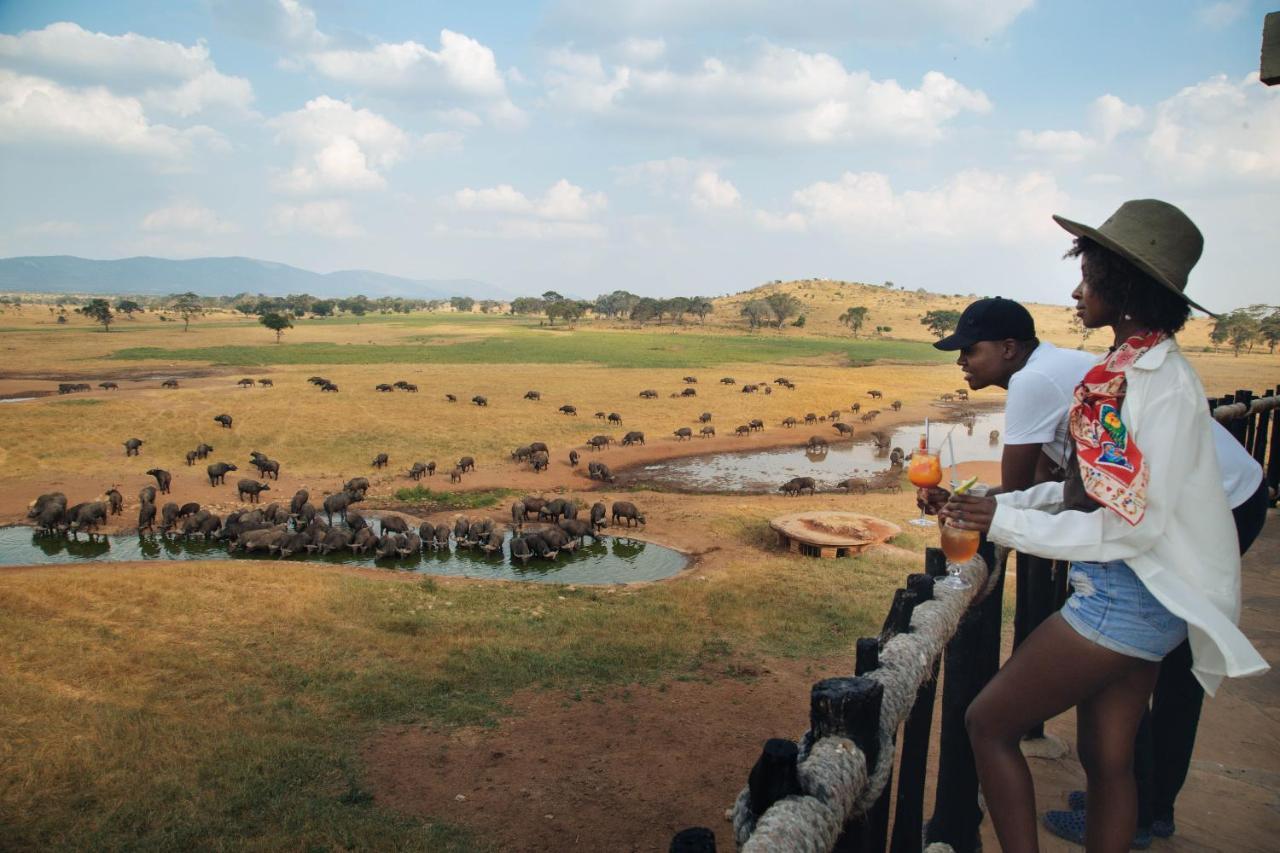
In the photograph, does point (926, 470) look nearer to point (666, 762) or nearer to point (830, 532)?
point (666, 762)

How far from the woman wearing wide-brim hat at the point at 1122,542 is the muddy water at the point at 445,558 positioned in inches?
467

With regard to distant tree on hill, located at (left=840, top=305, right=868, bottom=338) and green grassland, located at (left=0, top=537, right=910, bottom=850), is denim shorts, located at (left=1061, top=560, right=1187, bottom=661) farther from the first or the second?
distant tree on hill, located at (left=840, top=305, right=868, bottom=338)

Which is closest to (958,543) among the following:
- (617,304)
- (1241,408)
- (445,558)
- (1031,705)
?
(1031,705)

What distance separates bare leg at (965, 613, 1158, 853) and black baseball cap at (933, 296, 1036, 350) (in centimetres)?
141

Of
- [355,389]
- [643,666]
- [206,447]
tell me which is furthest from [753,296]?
[643,666]

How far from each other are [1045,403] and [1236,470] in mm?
674

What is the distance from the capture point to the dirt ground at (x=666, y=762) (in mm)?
4047

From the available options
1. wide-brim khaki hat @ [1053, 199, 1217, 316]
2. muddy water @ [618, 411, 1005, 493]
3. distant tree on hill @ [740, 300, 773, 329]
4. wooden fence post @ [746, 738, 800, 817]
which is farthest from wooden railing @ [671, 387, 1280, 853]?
distant tree on hill @ [740, 300, 773, 329]

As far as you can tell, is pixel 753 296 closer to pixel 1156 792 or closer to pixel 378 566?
pixel 378 566

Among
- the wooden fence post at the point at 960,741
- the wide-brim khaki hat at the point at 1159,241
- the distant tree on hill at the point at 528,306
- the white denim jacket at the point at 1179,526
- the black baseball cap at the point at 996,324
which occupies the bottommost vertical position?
the wooden fence post at the point at 960,741

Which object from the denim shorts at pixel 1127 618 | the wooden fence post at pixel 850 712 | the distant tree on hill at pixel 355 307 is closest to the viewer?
the wooden fence post at pixel 850 712

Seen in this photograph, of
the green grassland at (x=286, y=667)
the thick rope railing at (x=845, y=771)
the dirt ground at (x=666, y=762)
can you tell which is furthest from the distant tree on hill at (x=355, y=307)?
the thick rope railing at (x=845, y=771)

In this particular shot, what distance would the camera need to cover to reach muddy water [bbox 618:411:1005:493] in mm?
22500

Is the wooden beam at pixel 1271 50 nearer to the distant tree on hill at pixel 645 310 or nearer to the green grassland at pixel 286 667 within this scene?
the green grassland at pixel 286 667
